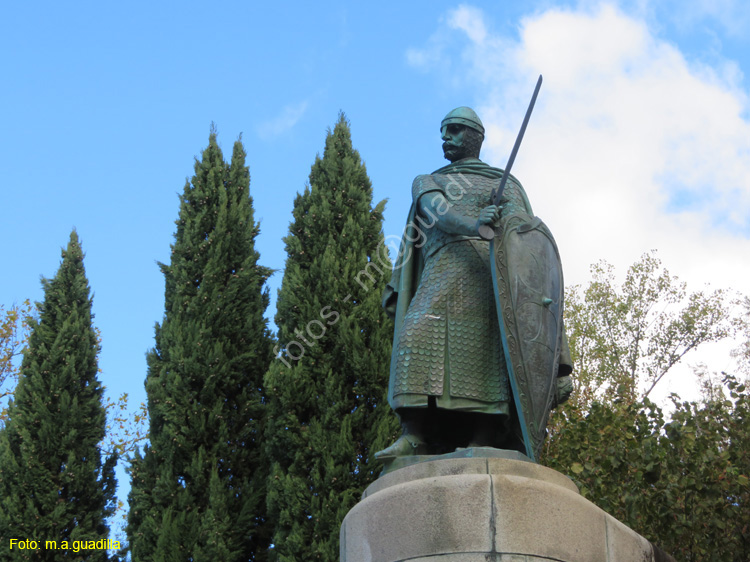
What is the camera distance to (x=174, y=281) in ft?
46.7

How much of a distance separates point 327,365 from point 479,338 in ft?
21.6

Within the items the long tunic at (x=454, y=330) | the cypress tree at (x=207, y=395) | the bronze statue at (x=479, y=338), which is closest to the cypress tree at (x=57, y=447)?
the cypress tree at (x=207, y=395)

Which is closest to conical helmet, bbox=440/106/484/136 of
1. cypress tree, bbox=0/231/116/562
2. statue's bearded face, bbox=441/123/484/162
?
statue's bearded face, bbox=441/123/484/162

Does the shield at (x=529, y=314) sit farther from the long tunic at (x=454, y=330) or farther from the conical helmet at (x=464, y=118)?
the conical helmet at (x=464, y=118)

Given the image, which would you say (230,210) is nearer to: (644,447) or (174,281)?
(174,281)

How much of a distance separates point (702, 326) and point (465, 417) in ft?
55.3

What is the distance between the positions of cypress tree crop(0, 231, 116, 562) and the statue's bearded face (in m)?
8.48

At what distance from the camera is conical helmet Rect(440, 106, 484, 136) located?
696 cm

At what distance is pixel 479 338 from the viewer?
6184 millimetres

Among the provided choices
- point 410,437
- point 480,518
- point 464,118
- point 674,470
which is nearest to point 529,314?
point 410,437

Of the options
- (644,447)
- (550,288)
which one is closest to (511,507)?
(550,288)

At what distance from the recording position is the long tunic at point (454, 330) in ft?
19.8

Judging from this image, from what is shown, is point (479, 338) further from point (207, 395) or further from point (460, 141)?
point (207, 395)

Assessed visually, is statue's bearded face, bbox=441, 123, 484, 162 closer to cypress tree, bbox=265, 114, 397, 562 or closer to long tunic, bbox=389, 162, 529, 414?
long tunic, bbox=389, 162, 529, 414
